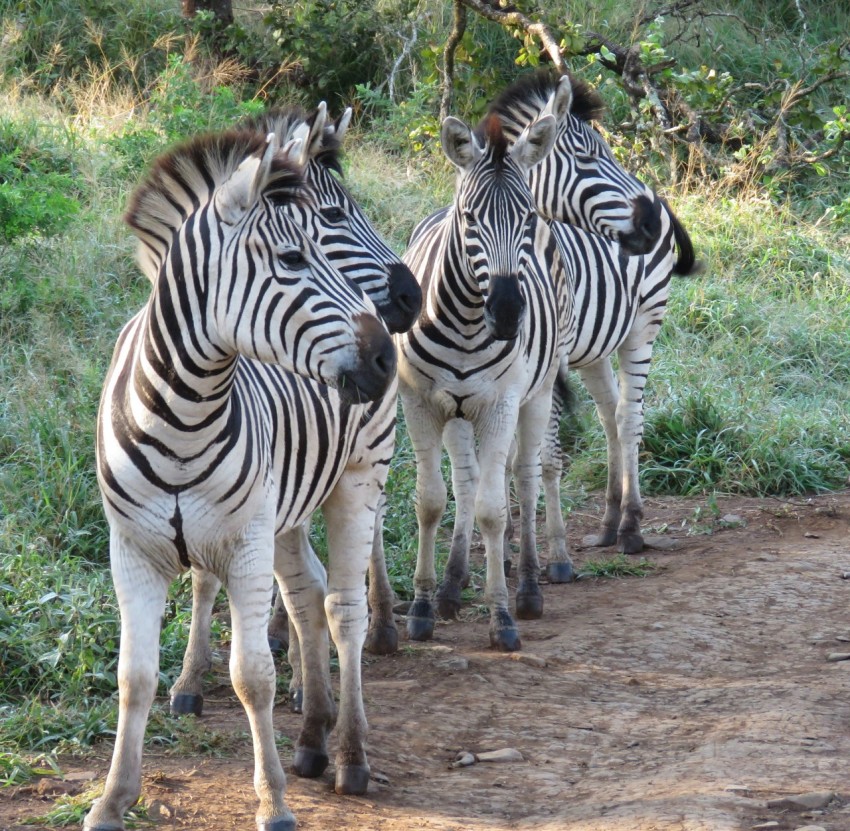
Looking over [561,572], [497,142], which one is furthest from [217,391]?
[561,572]

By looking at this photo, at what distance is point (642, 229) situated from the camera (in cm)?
636

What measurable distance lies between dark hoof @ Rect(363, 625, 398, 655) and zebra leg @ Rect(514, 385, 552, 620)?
2.91 feet

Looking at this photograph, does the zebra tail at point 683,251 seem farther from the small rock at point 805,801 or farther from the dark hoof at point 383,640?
the small rock at point 805,801

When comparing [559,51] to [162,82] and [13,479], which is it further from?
[13,479]

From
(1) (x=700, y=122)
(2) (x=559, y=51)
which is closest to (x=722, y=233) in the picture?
(1) (x=700, y=122)

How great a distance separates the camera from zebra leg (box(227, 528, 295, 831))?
11.2 feet

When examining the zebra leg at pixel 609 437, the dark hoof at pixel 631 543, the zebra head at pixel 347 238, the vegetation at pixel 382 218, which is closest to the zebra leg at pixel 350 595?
the vegetation at pixel 382 218

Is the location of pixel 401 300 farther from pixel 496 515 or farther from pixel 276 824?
pixel 276 824

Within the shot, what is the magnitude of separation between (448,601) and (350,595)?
6.28 feet

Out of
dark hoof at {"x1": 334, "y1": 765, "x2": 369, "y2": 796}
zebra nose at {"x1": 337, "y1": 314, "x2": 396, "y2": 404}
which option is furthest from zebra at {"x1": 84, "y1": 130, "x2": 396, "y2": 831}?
dark hoof at {"x1": 334, "y1": 765, "x2": 369, "y2": 796}

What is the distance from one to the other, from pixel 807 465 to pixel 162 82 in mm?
7010

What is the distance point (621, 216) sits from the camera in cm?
640

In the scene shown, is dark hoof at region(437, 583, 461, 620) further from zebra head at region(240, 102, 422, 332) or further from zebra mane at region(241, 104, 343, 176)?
zebra mane at region(241, 104, 343, 176)

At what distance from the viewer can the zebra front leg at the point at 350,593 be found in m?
4.09
